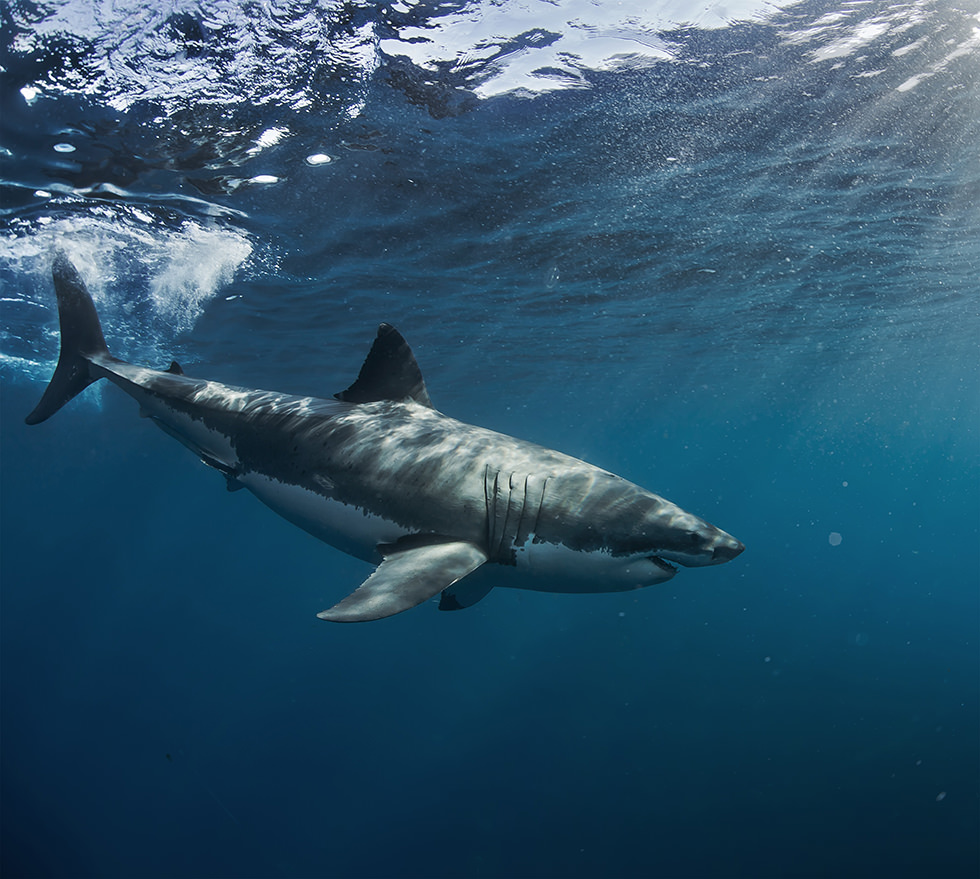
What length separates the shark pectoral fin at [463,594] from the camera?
4.70m

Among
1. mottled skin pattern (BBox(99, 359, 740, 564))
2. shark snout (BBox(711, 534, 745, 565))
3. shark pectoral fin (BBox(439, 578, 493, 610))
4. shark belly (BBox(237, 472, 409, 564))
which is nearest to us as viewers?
shark snout (BBox(711, 534, 745, 565))

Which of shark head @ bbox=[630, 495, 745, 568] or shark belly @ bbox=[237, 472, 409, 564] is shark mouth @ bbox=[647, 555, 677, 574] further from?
shark belly @ bbox=[237, 472, 409, 564]

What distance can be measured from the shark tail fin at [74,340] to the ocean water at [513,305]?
10.0 feet

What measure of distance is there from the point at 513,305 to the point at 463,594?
52.4 ft

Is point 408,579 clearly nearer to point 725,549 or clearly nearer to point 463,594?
point 463,594

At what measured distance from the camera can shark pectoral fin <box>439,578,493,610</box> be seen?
4699 mm

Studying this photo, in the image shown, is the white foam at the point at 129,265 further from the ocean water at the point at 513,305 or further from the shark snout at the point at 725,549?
the shark snout at the point at 725,549

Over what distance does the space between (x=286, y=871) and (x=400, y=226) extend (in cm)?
1590

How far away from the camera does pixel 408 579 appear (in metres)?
3.25

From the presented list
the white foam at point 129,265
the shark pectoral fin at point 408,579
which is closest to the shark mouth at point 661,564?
the shark pectoral fin at point 408,579

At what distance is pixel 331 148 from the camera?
1004 cm

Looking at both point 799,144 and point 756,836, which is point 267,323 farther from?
point 756,836

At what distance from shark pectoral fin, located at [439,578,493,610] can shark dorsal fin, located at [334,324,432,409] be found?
1.88m

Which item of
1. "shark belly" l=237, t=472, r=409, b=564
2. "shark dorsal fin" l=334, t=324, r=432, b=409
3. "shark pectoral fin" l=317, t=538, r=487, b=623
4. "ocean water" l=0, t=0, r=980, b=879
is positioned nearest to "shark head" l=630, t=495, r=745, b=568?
"shark pectoral fin" l=317, t=538, r=487, b=623
